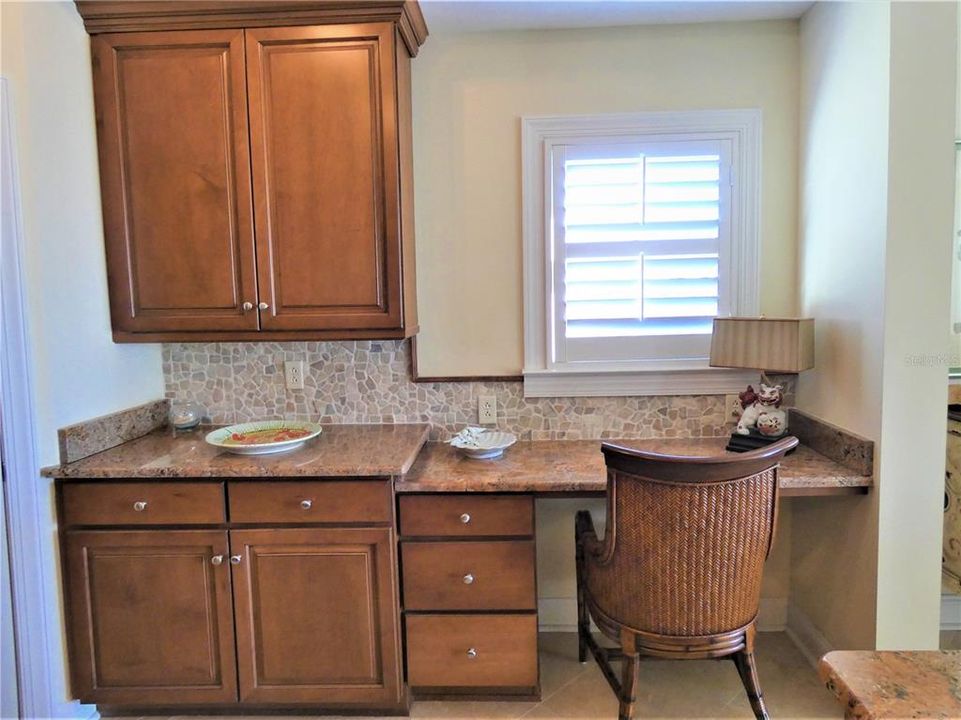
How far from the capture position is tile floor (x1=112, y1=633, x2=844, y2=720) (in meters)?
1.95

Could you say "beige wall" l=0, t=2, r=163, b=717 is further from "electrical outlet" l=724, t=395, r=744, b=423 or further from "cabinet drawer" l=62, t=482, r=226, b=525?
"electrical outlet" l=724, t=395, r=744, b=423

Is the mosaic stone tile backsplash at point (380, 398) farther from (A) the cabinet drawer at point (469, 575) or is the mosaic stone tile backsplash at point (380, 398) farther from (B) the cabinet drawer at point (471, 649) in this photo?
(B) the cabinet drawer at point (471, 649)

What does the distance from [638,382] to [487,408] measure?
615 mm

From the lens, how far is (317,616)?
1.86m

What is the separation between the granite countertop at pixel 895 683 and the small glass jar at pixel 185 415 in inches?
89.0

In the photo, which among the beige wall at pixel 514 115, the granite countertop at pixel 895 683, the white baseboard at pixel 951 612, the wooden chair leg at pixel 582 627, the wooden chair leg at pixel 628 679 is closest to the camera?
the granite countertop at pixel 895 683

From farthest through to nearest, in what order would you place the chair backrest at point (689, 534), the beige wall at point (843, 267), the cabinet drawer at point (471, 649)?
the cabinet drawer at point (471, 649) < the beige wall at point (843, 267) < the chair backrest at point (689, 534)

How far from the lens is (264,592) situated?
1862mm

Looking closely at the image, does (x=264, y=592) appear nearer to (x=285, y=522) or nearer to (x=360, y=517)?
(x=285, y=522)

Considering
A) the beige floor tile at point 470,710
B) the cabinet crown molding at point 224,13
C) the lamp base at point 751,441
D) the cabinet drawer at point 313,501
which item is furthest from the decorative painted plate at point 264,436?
the lamp base at point 751,441

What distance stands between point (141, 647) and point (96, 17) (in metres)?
2.09

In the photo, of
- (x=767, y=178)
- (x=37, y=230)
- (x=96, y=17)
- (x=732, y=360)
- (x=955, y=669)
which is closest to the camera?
(x=955, y=669)

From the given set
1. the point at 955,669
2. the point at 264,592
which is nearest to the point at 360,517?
the point at 264,592

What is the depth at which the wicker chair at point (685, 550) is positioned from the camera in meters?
1.52
